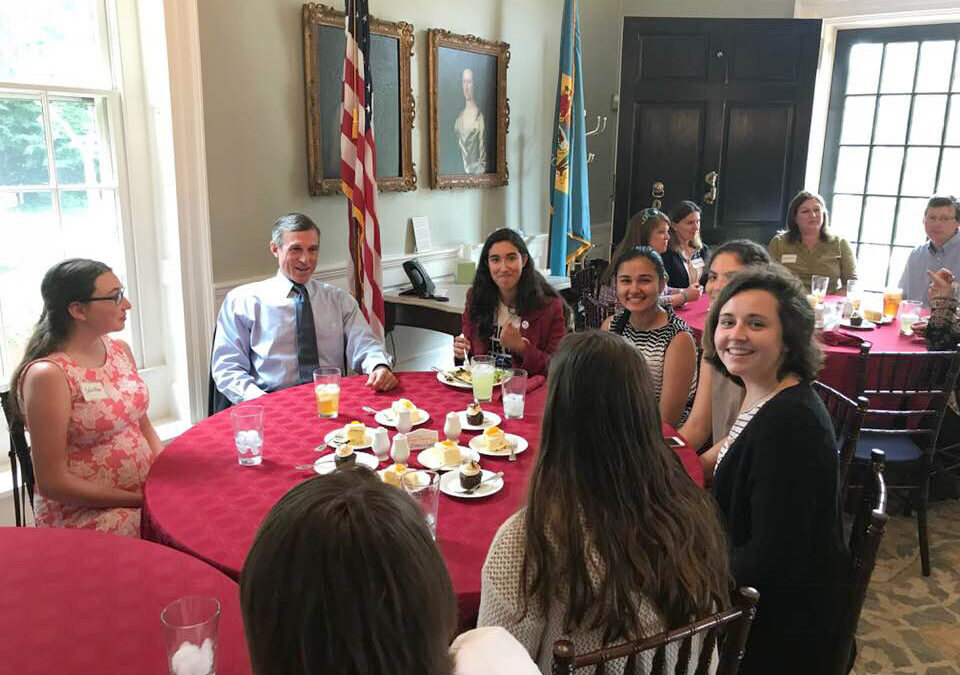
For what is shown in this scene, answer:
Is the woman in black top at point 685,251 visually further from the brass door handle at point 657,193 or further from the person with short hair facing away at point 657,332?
the person with short hair facing away at point 657,332

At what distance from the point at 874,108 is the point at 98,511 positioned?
5.31 metres

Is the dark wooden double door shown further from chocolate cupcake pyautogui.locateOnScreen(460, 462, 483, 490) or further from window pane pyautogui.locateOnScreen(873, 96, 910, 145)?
chocolate cupcake pyautogui.locateOnScreen(460, 462, 483, 490)

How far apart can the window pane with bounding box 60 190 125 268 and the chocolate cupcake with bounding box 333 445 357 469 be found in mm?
1757

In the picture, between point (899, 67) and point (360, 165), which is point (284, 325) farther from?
point (899, 67)

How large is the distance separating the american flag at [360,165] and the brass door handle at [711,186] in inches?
106

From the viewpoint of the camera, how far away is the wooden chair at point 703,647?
0.88 metres

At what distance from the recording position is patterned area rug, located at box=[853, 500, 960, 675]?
2219 millimetres

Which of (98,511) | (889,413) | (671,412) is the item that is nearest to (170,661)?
(98,511)

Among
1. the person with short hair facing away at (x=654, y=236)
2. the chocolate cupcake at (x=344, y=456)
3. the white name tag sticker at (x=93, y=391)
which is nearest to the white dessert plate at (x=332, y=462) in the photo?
the chocolate cupcake at (x=344, y=456)

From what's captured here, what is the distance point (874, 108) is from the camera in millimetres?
4980

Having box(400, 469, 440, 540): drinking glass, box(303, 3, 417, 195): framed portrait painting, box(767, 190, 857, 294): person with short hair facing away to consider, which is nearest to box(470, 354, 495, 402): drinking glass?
box(400, 469, 440, 540): drinking glass

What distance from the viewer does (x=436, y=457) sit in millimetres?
1754

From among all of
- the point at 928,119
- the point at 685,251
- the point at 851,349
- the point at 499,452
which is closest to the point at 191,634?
the point at 499,452

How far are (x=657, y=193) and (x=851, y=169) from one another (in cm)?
145
